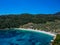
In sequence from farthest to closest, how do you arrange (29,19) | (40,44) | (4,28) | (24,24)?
(29,19), (24,24), (4,28), (40,44)

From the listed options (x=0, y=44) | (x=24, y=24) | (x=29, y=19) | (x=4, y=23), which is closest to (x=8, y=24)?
(x=4, y=23)

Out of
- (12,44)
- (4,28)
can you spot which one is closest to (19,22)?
(4,28)

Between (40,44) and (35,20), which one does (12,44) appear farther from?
(35,20)

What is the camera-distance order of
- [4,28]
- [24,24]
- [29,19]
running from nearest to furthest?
[4,28], [24,24], [29,19]

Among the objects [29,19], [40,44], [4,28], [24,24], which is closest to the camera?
[40,44]

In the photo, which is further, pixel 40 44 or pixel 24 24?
pixel 24 24

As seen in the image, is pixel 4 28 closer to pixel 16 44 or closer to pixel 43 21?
pixel 43 21

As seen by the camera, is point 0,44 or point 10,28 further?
point 10,28
